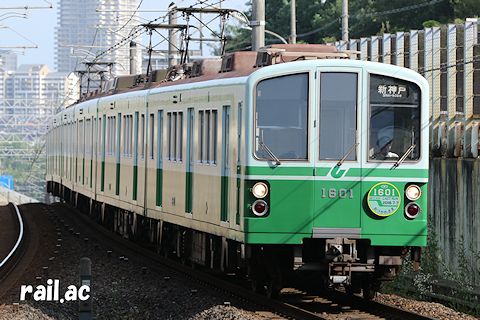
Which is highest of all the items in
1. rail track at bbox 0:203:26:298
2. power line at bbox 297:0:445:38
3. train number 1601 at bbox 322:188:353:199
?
power line at bbox 297:0:445:38

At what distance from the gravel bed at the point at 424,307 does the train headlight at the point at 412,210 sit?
3.22ft

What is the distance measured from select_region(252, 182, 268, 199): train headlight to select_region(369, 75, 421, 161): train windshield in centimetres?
129

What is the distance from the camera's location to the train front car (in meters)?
13.3

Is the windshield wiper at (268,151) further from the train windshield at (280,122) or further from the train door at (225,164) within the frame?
the train door at (225,164)

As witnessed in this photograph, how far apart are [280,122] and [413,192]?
157cm

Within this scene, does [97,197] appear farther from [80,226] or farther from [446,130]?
[446,130]

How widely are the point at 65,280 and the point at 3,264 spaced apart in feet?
11.2

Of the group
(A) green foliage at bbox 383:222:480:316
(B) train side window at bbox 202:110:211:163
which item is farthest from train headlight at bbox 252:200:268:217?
(A) green foliage at bbox 383:222:480:316

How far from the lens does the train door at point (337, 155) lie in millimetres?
13383

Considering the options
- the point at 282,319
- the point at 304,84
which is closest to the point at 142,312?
the point at 282,319

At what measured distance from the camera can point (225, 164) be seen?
14461 millimetres

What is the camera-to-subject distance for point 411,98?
13.7 m

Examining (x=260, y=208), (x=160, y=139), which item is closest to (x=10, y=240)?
(x=160, y=139)

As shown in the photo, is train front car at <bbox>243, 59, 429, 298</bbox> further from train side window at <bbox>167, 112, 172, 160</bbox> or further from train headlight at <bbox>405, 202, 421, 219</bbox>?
train side window at <bbox>167, 112, 172, 160</bbox>
